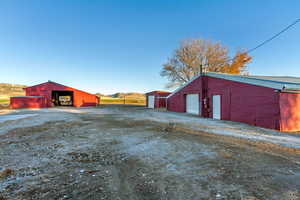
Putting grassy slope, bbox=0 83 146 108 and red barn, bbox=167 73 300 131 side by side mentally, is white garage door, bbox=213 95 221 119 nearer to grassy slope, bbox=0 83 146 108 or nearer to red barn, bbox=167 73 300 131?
red barn, bbox=167 73 300 131

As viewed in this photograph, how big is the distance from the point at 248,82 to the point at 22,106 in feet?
84.2

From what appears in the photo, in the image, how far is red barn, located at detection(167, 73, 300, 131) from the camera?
6.95 m

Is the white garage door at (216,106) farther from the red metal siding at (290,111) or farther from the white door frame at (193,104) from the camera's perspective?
the red metal siding at (290,111)

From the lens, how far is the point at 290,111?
7059mm

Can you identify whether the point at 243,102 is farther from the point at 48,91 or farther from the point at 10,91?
the point at 10,91

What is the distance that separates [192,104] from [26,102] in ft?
71.6

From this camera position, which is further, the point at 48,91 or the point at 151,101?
the point at 151,101

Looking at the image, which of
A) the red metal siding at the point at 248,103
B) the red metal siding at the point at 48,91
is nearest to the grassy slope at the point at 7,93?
the red metal siding at the point at 48,91

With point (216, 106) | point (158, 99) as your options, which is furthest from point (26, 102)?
point (216, 106)

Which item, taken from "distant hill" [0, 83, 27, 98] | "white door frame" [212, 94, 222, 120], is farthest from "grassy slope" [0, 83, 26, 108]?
"white door frame" [212, 94, 222, 120]

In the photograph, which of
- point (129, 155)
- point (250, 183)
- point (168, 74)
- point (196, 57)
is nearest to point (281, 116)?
point (250, 183)

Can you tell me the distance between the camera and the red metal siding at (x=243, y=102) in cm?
718

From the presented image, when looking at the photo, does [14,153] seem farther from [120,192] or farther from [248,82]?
[248,82]

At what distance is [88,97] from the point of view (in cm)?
2477
